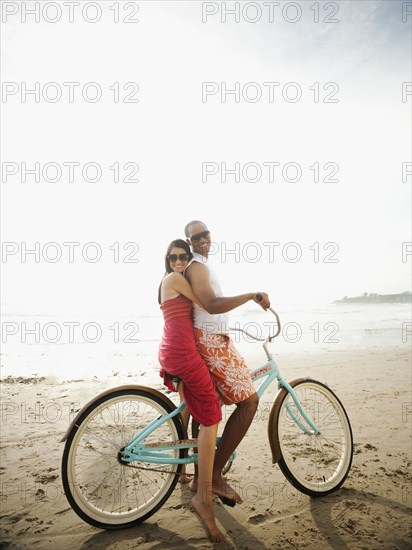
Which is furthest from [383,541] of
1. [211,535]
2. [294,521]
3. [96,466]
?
[96,466]

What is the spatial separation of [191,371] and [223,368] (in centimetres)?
27

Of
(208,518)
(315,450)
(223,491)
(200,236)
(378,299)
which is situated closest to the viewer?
(208,518)

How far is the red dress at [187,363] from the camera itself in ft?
8.43

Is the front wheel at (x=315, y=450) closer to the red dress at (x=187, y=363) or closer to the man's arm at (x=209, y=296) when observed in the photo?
the red dress at (x=187, y=363)

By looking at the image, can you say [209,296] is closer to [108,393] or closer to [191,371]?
[191,371]

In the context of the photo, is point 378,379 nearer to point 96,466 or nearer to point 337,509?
point 337,509

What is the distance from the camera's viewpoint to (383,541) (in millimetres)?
2449

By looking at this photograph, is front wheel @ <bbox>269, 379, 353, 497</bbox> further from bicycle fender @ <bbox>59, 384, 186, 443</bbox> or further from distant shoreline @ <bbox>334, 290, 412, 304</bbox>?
distant shoreline @ <bbox>334, 290, 412, 304</bbox>

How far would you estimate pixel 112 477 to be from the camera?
3250 mm

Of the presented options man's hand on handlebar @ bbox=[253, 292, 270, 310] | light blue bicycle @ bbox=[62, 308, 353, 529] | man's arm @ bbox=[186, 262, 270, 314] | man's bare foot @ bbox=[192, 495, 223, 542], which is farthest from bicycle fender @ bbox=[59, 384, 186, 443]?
man's hand on handlebar @ bbox=[253, 292, 270, 310]

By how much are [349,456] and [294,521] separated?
85 cm

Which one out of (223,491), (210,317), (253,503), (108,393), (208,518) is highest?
(210,317)

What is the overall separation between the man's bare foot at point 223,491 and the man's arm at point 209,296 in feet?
4.48

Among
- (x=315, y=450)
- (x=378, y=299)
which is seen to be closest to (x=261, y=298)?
(x=315, y=450)
